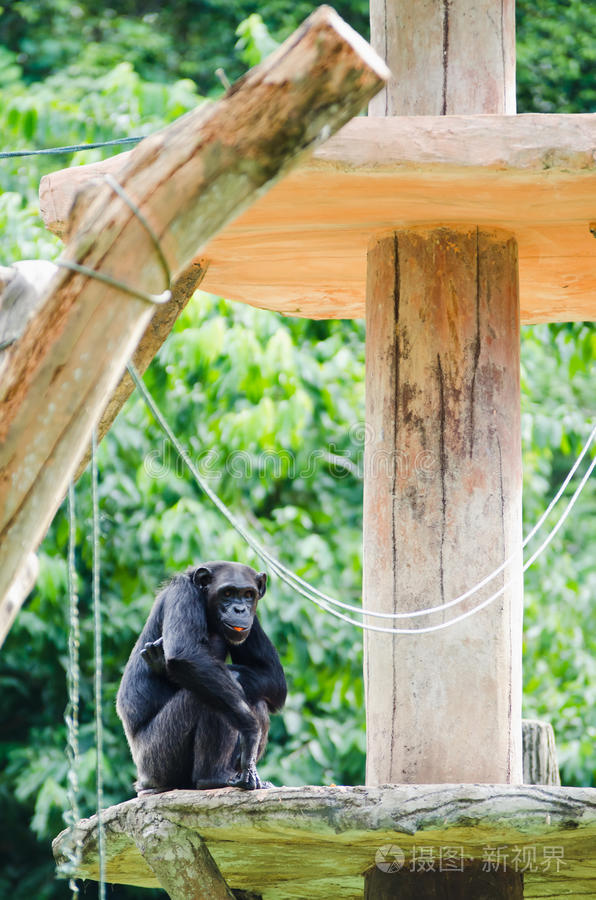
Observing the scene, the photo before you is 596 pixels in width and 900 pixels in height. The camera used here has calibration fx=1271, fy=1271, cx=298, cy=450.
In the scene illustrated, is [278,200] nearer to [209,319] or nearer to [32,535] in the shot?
[32,535]

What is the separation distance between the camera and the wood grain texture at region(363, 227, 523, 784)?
3.94 m

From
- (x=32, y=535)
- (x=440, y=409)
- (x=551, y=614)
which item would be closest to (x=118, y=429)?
(x=551, y=614)

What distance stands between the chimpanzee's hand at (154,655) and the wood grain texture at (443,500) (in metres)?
1.25

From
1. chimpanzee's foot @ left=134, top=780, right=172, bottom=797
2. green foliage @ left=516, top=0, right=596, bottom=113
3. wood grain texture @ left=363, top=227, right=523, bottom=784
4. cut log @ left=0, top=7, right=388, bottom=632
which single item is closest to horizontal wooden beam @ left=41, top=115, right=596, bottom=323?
wood grain texture @ left=363, top=227, right=523, bottom=784

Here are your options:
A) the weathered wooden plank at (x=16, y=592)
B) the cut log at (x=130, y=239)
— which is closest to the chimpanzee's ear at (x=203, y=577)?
the weathered wooden plank at (x=16, y=592)

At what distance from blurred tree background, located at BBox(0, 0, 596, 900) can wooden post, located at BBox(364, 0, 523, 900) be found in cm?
366

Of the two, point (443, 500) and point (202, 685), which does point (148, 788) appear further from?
point (443, 500)

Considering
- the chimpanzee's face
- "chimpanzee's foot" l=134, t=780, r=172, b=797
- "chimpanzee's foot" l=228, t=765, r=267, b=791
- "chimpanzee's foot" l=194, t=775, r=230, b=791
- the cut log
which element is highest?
the cut log

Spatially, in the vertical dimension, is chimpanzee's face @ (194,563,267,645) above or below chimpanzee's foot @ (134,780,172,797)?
above

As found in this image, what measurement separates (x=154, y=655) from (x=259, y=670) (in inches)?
17.6

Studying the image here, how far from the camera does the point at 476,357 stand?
4.17m

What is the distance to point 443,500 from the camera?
407 cm

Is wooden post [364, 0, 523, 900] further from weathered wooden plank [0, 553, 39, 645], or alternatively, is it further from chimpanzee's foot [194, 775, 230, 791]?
weathered wooden plank [0, 553, 39, 645]

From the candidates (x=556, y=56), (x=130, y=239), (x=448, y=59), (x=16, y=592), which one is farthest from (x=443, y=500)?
(x=556, y=56)
